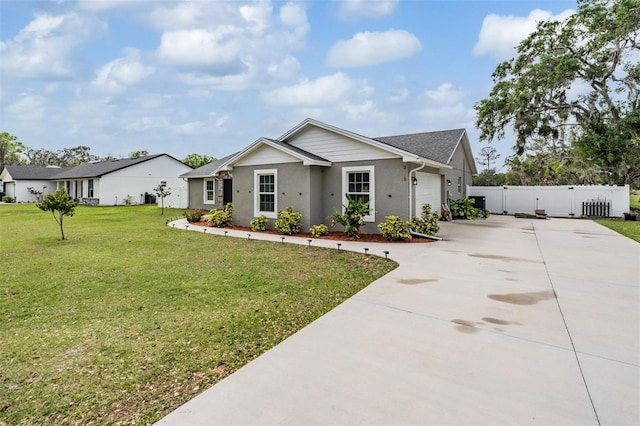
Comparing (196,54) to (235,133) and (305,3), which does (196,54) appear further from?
(235,133)

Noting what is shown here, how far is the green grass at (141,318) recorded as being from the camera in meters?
2.57

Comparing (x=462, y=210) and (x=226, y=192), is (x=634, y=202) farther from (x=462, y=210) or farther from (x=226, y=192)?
(x=226, y=192)

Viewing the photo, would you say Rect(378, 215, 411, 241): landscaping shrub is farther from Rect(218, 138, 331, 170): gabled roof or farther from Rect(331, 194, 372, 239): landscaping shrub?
Rect(218, 138, 331, 170): gabled roof

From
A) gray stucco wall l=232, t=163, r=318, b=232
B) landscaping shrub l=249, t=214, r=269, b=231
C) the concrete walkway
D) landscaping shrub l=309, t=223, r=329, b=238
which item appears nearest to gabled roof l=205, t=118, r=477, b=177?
gray stucco wall l=232, t=163, r=318, b=232

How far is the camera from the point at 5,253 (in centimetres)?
825

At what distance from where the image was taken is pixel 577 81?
19.3m

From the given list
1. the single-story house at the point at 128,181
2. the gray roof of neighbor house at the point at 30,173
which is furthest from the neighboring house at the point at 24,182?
the single-story house at the point at 128,181

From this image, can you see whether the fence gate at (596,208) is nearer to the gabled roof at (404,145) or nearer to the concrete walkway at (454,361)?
the gabled roof at (404,145)

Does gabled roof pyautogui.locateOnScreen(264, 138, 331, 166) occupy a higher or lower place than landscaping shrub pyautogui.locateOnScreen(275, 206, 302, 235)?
higher

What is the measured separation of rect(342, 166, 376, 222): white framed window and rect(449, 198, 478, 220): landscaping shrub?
8011 mm

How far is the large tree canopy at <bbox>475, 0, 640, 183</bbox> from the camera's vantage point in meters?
17.5

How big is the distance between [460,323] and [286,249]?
5.75 m

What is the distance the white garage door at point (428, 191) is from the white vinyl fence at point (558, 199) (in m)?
7.37

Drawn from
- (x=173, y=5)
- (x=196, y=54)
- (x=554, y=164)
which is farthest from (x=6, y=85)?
(x=554, y=164)
